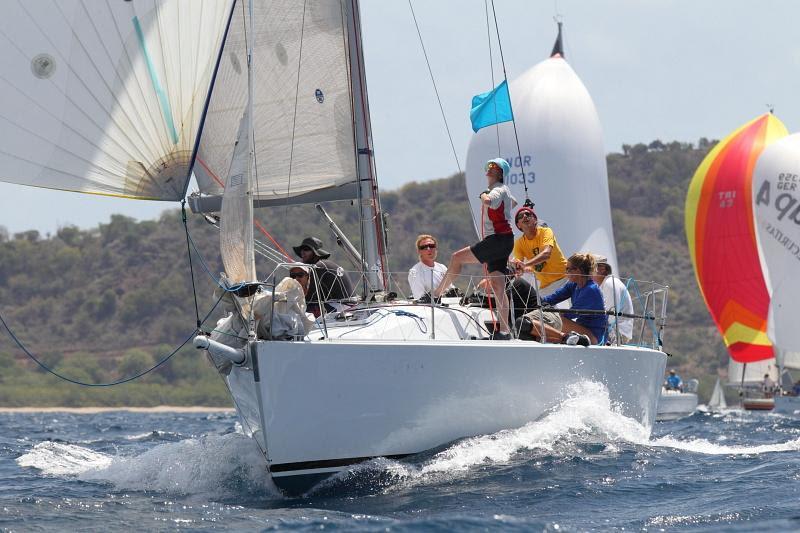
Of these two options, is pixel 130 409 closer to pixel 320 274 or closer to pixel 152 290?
Result: pixel 152 290

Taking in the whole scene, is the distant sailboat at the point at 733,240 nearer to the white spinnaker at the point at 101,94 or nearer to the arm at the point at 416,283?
the arm at the point at 416,283

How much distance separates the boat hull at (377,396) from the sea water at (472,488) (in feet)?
0.37

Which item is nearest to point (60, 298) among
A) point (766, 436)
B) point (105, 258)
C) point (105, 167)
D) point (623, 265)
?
point (105, 258)

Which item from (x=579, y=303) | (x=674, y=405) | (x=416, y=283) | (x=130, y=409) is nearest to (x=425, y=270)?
(x=416, y=283)

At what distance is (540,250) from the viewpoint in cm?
844

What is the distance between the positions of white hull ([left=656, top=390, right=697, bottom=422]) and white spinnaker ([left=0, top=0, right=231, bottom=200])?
15.7 meters

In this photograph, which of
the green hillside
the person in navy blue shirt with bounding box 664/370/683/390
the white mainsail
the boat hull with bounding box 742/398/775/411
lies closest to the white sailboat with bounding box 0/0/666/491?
the person in navy blue shirt with bounding box 664/370/683/390

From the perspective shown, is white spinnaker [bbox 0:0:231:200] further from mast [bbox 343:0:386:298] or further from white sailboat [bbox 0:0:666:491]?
mast [bbox 343:0:386:298]

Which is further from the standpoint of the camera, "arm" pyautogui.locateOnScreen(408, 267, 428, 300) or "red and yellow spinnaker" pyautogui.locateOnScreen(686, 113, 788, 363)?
"red and yellow spinnaker" pyautogui.locateOnScreen(686, 113, 788, 363)

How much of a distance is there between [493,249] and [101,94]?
2.63 metres

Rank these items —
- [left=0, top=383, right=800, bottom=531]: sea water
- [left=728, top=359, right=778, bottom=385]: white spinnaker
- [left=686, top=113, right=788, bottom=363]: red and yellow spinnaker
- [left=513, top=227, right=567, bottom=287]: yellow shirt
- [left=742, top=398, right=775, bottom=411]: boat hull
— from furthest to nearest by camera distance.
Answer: [left=728, top=359, right=778, bottom=385]: white spinnaker, [left=742, top=398, right=775, bottom=411]: boat hull, [left=686, top=113, right=788, bottom=363]: red and yellow spinnaker, [left=513, top=227, right=567, bottom=287]: yellow shirt, [left=0, top=383, right=800, bottom=531]: sea water

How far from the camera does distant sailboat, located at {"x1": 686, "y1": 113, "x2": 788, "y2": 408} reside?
24.9 meters

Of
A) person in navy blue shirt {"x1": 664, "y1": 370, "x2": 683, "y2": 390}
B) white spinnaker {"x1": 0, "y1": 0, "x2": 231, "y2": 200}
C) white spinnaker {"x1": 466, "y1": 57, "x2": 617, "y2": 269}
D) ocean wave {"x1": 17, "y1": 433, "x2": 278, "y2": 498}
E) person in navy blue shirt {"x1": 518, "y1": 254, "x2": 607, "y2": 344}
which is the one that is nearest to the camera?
ocean wave {"x1": 17, "y1": 433, "x2": 278, "y2": 498}

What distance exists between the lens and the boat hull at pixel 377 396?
6203 millimetres
